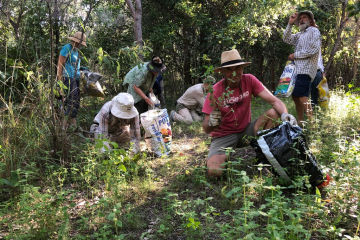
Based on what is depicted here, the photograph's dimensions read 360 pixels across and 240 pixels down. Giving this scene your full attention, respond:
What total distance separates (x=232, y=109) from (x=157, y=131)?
3.87 ft

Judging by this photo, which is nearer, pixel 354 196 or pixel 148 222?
pixel 354 196

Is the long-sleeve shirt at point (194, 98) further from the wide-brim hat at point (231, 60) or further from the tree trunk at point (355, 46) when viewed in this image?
the tree trunk at point (355, 46)

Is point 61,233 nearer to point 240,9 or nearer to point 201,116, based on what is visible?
point 201,116

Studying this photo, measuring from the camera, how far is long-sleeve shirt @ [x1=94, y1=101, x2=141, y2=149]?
387 cm

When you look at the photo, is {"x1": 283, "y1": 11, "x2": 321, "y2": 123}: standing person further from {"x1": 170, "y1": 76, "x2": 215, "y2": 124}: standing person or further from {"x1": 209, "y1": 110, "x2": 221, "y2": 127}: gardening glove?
{"x1": 170, "y1": 76, "x2": 215, "y2": 124}: standing person

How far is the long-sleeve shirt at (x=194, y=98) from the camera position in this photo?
19.8 ft

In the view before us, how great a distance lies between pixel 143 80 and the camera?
5016 mm

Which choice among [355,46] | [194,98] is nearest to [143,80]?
[194,98]

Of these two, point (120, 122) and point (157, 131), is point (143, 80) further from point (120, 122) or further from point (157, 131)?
point (157, 131)

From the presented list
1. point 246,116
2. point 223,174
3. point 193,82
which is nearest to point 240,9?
point 193,82

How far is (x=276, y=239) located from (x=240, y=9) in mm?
6978

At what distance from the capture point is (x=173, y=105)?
25.3 ft

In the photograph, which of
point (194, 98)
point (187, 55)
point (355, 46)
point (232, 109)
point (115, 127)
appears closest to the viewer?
point (232, 109)

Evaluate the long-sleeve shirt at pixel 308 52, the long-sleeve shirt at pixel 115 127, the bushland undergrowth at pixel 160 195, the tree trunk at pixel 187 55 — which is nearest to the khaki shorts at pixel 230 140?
the bushland undergrowth at pixel 160 195
